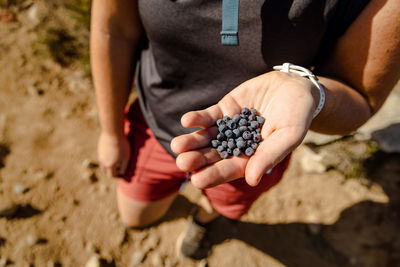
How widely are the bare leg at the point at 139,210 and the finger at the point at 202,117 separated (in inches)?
48.6

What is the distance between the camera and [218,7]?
1.25 m

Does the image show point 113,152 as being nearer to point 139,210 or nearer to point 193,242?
point 139,210

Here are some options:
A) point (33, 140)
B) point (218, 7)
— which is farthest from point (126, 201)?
point (218, 7)

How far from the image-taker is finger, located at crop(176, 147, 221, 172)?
1176 millimetres

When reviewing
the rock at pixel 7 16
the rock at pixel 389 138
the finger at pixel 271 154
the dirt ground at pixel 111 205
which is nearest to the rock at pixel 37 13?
the rock at pixel 7 16

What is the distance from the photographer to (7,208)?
7.61 feet

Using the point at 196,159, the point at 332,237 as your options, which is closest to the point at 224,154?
the point at 196,159

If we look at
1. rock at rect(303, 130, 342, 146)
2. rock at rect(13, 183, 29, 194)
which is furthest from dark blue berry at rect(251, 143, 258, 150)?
rock at rect(13, 183, 29, 194)

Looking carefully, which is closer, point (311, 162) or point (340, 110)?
point (340, 110)

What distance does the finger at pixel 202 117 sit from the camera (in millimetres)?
1191

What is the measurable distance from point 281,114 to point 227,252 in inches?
67.8

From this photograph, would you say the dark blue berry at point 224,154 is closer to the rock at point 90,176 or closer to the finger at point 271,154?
the finger at point 271,154

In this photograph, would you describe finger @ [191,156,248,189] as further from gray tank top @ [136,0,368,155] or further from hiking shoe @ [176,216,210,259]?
hiking shoe @ [176,216,210,259]

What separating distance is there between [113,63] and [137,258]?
5.21 ft
